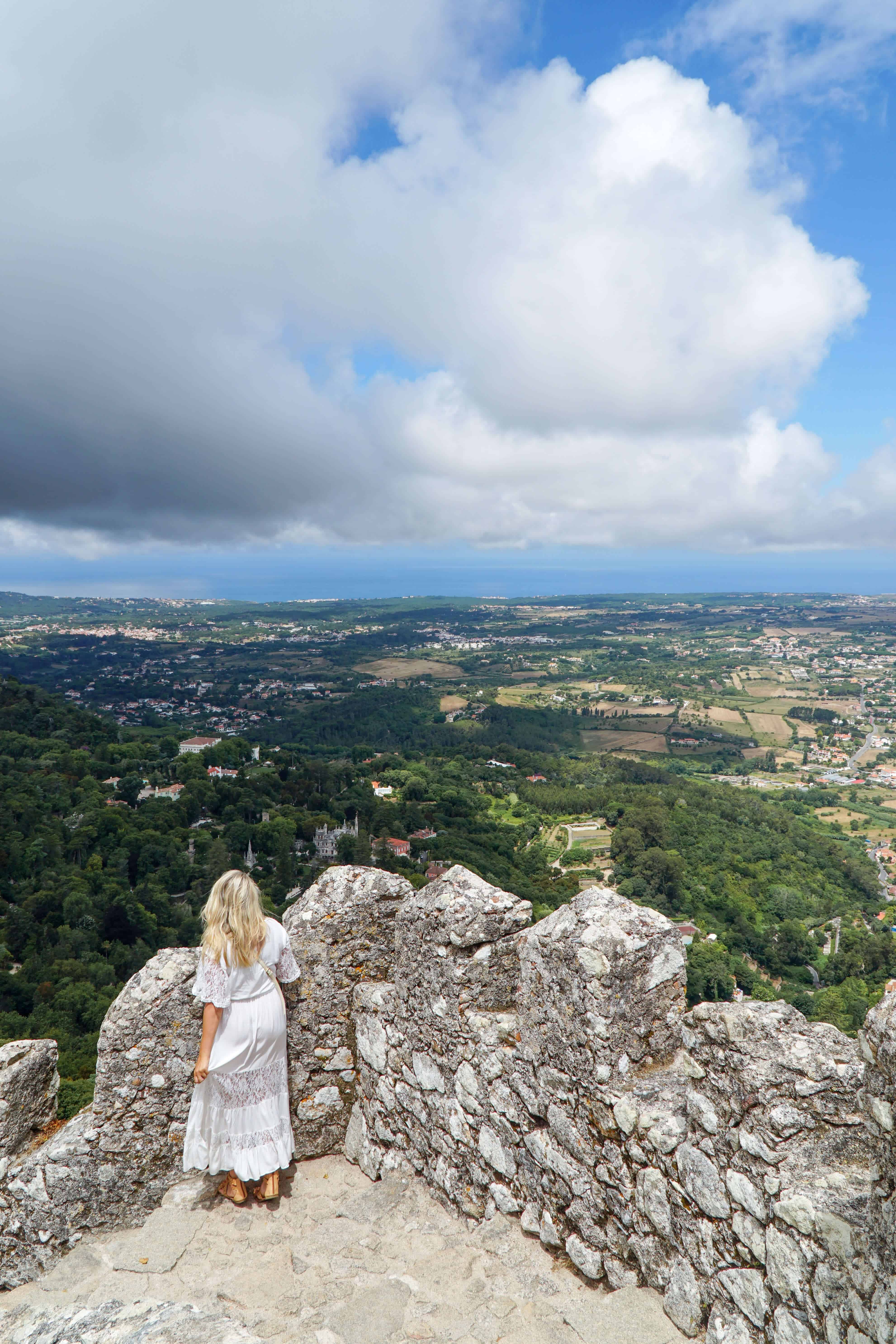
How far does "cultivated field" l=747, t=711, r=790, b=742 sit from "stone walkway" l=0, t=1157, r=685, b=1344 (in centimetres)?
8914

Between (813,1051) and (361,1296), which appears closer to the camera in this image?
(813,1051)

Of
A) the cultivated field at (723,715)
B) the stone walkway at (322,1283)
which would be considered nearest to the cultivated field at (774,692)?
the cultivated field at (723,715)

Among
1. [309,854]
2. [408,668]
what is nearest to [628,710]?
[408,668]

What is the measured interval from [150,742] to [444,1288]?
5424 centimetres

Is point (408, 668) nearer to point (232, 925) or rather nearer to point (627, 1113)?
point (232, 925)

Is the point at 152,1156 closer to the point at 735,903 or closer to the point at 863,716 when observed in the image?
the point at 735,903

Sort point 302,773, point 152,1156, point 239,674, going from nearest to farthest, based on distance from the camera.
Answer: point 152,1156, point 302,773, point 239,674

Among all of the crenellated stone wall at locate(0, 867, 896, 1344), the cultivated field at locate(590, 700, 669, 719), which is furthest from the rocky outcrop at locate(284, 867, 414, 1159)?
the cultivated field at locate(590, 700, 669, 719)

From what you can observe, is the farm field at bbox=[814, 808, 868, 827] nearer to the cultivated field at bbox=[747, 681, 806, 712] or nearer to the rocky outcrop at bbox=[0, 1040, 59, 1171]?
the cultivated field at bbox=[747, 681, 806, 712]

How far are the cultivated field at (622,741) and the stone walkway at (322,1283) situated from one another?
74.5 metres

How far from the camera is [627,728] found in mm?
87625

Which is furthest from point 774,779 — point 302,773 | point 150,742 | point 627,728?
point 150,742

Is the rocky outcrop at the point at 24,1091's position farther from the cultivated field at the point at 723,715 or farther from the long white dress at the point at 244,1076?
the cultivated field at the point at 723,715

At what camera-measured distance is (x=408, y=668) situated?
134 metres
